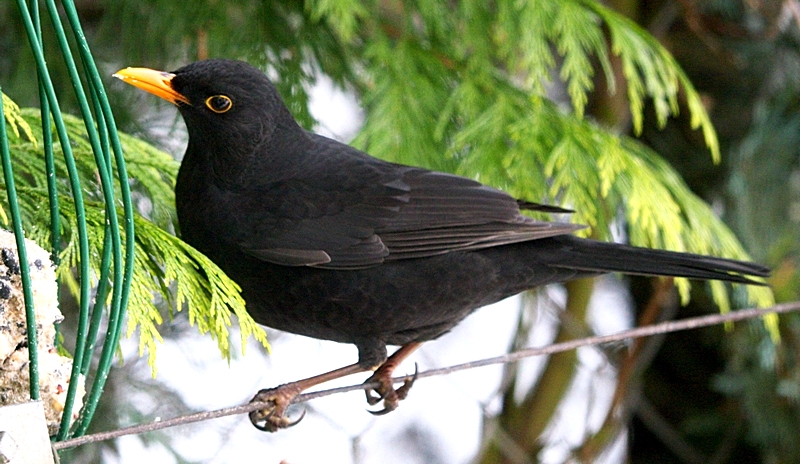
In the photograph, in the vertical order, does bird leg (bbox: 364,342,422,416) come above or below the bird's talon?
above

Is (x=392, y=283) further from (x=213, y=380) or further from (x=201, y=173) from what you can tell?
(x=213, y=380)

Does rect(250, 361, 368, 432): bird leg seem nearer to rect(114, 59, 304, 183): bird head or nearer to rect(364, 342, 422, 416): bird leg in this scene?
rect(364, 342, 422, 416): bird leg

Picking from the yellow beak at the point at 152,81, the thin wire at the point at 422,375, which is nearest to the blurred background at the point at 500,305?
the yellow beak at the point at 152,81

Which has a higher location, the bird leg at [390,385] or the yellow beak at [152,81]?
the yellow beak at [152,81]

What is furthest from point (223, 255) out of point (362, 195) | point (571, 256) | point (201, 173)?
point (571, 256)

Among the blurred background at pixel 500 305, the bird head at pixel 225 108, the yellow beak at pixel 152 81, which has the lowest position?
the blurred background at pixel 500 305

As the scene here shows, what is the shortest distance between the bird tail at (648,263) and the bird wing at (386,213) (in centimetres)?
10

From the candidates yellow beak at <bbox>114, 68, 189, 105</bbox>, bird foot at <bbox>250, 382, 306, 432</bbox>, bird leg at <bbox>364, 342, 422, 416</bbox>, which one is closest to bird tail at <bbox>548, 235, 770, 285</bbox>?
bird leg at <bbox>364, 342, 422, 416</bbox>

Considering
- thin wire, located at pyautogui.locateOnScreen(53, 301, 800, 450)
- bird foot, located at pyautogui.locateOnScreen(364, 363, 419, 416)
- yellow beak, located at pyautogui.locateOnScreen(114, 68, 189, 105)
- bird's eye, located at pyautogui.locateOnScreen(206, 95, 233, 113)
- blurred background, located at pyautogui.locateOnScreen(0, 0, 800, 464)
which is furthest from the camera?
blurred background, located at pyautogui.locateOnScreen(0, 0, 800, 464)

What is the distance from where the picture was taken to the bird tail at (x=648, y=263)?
205cm

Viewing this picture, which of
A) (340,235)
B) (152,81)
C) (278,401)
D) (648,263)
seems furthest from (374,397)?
(152,81)

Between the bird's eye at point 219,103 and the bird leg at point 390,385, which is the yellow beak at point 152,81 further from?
the bird leg at point 390,385

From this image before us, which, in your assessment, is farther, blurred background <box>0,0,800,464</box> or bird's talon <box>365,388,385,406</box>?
blurred background <box>0,0,800,464</box>

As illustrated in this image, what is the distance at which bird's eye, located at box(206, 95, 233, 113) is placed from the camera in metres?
2.03
